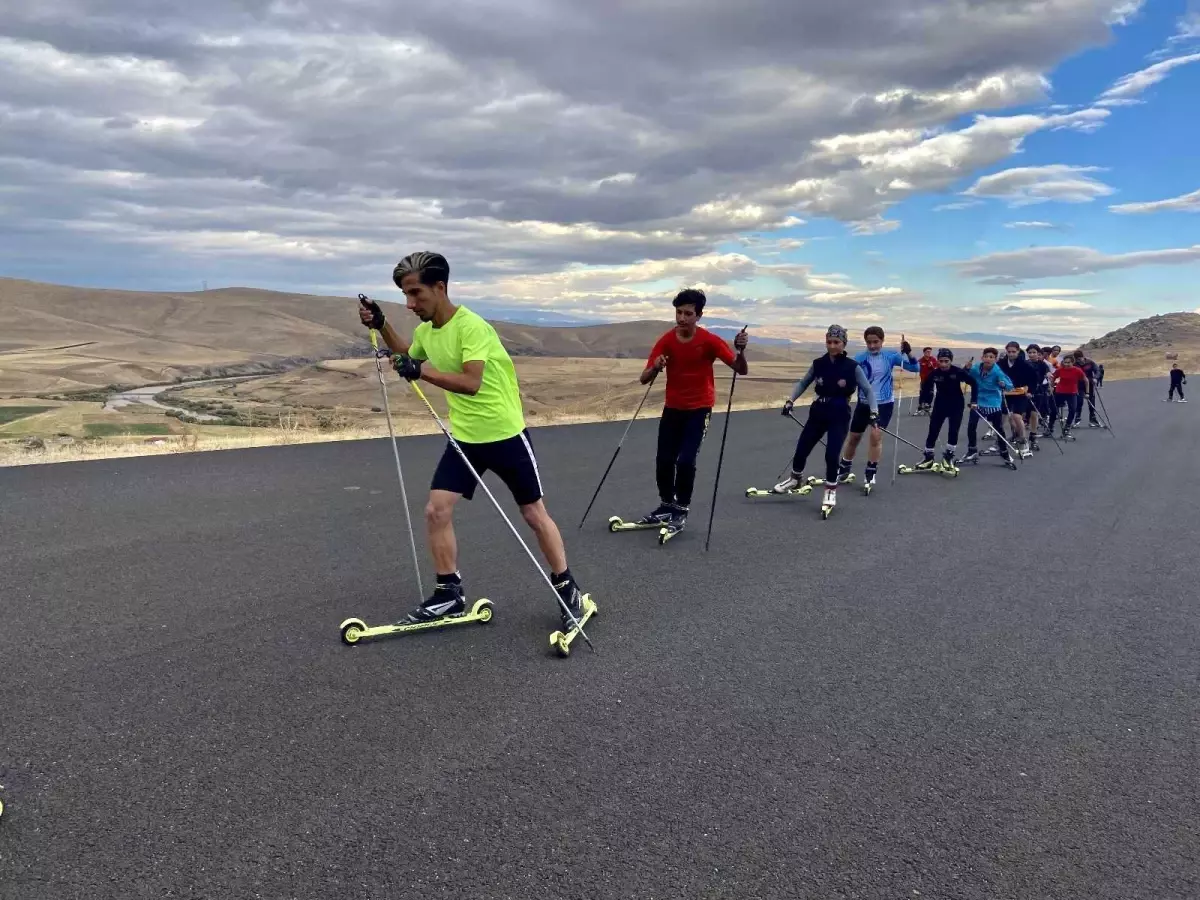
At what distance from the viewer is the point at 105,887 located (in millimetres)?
2707

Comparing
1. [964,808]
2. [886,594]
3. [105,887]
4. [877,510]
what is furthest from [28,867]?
[877,510]

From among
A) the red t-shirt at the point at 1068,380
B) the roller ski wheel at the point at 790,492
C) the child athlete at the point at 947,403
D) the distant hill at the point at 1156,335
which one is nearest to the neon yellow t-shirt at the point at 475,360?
the roller ski wheel at the point at 790,492

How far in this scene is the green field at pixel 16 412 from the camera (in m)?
30.8

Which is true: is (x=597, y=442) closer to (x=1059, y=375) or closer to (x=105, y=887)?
(x=1059, y=375)

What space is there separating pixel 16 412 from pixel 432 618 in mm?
36734

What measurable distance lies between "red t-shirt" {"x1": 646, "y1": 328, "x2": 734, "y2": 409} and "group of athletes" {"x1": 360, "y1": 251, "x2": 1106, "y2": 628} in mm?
10

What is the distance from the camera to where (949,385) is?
12.8 m

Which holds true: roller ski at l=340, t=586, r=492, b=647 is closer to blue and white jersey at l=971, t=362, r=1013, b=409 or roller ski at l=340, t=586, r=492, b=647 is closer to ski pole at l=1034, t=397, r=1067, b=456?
blue and white jersey at l=971, t=362, r=1013, b=409

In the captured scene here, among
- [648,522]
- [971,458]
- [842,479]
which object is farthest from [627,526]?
[971,458]

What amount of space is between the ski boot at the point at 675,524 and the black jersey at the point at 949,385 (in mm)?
6622

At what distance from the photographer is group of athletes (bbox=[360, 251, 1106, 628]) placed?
16.1 feet

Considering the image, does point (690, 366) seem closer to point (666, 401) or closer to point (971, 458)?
point (666, 401)

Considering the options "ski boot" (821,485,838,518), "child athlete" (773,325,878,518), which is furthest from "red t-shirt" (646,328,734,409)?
"ski boot" (821,485,838,518)

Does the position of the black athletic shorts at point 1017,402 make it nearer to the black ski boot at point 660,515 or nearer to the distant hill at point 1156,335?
the black ski boot at point 660,515
